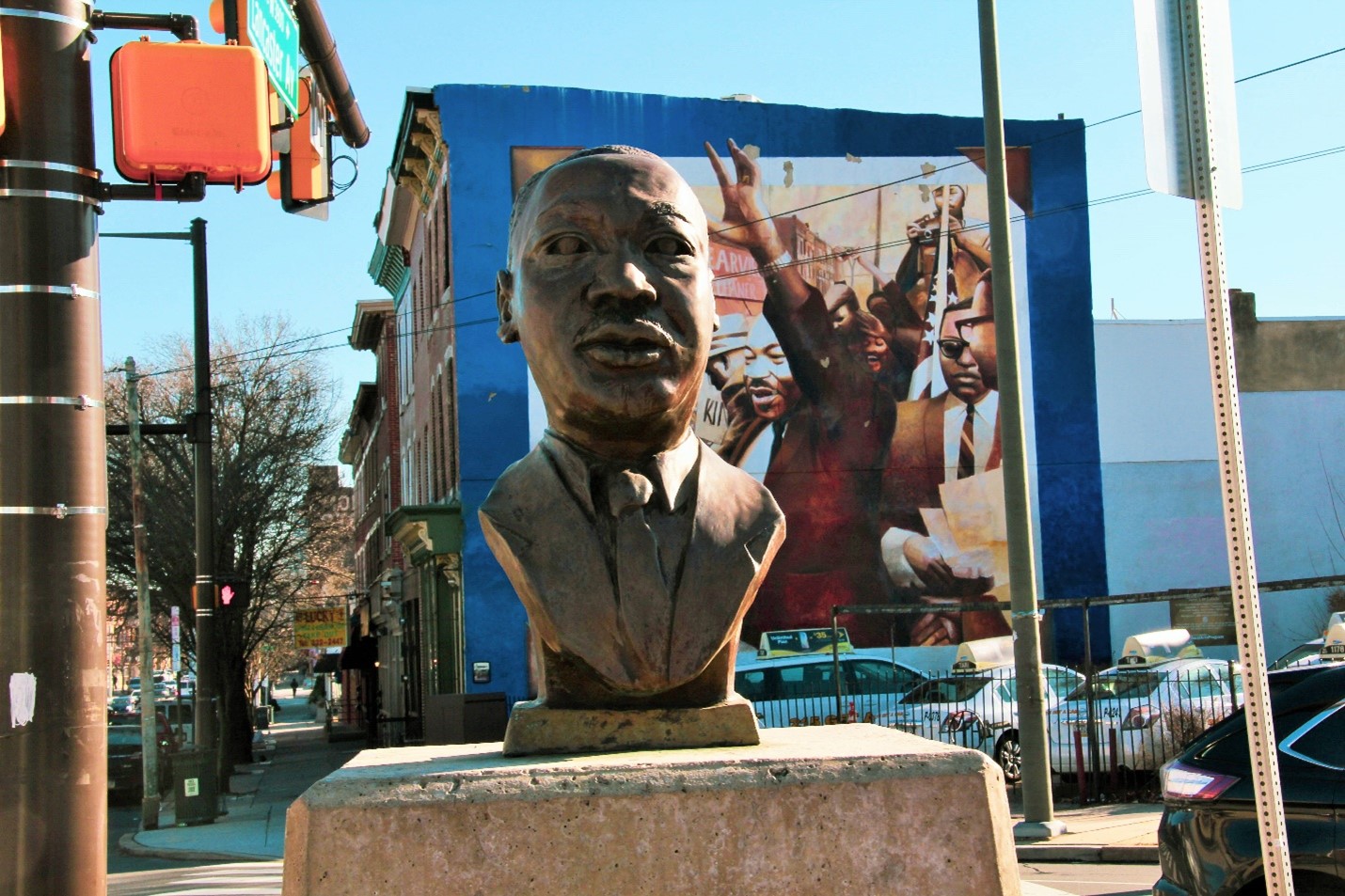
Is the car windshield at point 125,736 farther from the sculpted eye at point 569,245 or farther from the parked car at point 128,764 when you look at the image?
the sculpted eye at point 569,245

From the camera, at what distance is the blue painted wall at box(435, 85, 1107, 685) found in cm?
2298

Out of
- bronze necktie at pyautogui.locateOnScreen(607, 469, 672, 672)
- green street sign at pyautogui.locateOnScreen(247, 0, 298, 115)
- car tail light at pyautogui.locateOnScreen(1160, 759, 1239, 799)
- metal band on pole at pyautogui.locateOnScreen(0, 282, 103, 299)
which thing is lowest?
car tail light at pyautogui.locateOnScreen(1160, 759, 1239, 799)

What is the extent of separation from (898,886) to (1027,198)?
73.3 ft

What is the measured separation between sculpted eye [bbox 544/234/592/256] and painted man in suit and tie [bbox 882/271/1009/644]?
19.6 m

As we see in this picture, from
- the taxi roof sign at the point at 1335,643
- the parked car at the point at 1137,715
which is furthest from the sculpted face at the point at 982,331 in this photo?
the taxi roof sign at the point at 1335,643

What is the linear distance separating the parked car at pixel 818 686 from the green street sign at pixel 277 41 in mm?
11253

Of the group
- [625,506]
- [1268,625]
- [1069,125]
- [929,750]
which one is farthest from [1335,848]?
[1268,625]

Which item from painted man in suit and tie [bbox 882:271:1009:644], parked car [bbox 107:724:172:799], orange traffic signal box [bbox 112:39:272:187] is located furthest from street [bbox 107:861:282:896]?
painted man in suit and tie [bbox 882:271:1009:644]

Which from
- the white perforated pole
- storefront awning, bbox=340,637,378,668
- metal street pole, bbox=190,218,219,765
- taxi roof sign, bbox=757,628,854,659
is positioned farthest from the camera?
storefront awning, bbox=340,637,378,668

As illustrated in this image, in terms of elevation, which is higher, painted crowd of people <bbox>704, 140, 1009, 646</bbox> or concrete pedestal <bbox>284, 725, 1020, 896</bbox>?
painted crowd of people <bbox>704, 140, 1009, 646</bbox>

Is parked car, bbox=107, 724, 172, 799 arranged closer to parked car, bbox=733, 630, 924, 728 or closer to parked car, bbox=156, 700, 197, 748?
parked car, bbox=156, 700, 197, 748

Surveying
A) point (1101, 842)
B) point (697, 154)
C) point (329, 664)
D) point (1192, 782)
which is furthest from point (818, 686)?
point (329, 664)

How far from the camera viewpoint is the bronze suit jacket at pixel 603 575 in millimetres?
4359

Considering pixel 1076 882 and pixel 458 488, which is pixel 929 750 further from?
pixel 458 488
